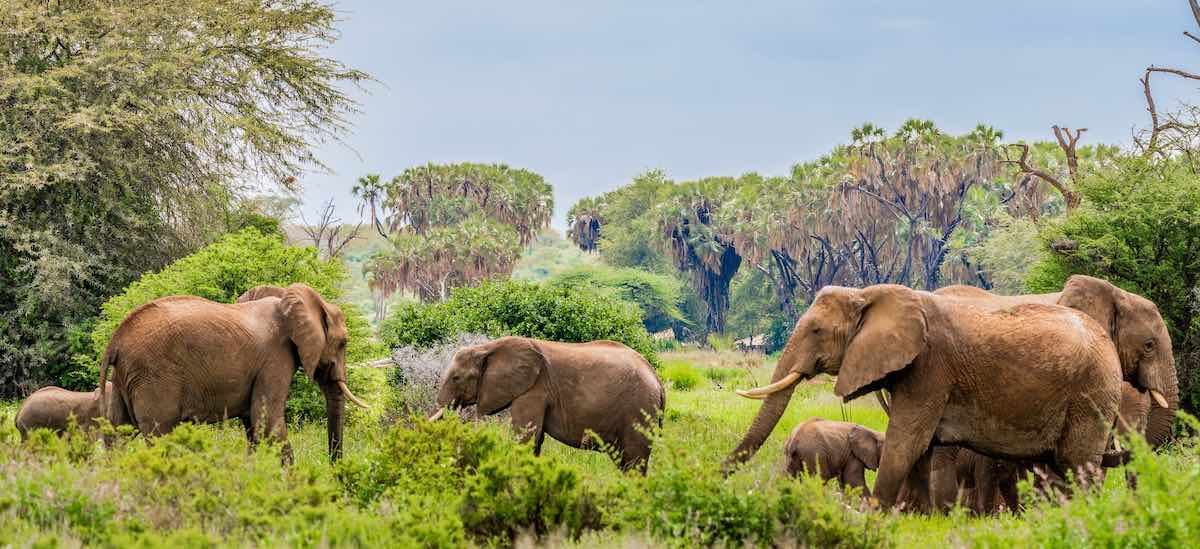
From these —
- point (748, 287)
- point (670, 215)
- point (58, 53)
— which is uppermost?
point (58, 53)

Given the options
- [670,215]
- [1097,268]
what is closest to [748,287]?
A: [670,215]

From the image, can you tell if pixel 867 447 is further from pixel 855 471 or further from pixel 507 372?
pixel 507 372

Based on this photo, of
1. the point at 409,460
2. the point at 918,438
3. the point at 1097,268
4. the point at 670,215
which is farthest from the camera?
the point at 670,215

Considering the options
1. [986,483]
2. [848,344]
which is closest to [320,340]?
[848,344]

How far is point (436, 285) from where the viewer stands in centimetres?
6762

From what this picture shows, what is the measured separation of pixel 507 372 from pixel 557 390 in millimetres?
508

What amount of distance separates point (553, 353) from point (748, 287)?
66.0 metres

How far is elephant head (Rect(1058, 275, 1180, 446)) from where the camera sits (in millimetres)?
10969

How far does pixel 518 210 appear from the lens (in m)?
78.4

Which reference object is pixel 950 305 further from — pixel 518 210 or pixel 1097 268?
pixel 518 210

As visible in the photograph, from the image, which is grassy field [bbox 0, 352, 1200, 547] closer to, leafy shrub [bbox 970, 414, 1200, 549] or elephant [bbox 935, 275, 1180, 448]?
leafy shrub [bbox 970, 414, 1200, 549]

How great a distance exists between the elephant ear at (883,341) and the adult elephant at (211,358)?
16.0 ft

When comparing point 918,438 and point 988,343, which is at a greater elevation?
point 988,343

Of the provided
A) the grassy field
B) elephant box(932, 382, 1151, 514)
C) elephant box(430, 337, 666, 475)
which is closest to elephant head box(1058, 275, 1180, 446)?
elephant box(932, 382, 1151, 514)
